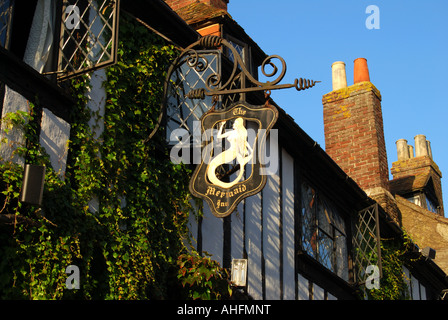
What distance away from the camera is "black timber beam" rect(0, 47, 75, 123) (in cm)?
755

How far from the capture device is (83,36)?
877cm

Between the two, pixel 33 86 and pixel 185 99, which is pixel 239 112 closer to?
pixel 185 99

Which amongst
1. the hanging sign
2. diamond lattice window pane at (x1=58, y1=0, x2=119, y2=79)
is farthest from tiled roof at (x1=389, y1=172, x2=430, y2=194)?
diamond lattice window pane at (x1=58, y1=0, x2=119, y2=79)

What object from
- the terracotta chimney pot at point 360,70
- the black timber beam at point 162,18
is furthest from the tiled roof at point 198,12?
the terracotta chimney pot at point 360,70

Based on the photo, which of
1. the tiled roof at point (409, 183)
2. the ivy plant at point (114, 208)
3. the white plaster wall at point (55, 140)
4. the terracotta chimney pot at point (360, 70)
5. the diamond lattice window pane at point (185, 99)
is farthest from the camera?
the tiled roof at point (409, 183)

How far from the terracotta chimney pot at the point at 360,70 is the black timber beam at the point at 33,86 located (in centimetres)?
1254

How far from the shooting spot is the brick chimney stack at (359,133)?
18.1 meters

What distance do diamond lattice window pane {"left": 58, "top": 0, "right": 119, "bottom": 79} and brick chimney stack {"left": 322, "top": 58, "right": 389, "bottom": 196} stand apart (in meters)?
10.2

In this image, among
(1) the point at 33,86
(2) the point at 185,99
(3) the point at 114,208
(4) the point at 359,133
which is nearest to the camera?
(1) the point at 33,86

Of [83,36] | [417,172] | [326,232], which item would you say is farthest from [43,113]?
[417,172]

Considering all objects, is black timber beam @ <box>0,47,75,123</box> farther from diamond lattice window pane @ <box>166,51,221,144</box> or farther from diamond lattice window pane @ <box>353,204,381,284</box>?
diamond lattice window pane @ <box>353,204,381,284</box>

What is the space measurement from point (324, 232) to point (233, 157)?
215 inches

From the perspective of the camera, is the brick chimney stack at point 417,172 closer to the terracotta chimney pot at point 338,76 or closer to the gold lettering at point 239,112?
the terracotta chimney pot at point 338,76

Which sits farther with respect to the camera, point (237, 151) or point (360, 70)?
point (360, 70)
